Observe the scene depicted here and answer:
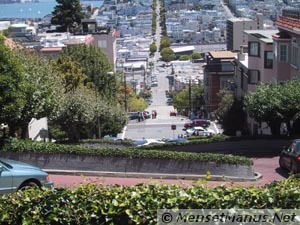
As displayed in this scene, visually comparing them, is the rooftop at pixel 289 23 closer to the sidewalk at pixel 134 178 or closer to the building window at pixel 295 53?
the building window at pixel 295 53

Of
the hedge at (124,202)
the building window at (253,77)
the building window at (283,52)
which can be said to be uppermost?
the hedge at (124,202)

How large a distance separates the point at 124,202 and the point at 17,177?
4.68 metres

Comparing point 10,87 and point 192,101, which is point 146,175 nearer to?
point 10,87

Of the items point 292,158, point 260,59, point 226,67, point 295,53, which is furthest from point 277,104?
point 226,67

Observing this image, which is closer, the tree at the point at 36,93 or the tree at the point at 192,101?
the tree at the point at 36,93

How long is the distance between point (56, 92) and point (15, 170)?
1393 centimetres

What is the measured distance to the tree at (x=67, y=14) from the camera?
247ft

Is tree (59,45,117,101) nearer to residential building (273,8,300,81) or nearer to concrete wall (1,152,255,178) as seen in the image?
residential building (273,8,300,81)

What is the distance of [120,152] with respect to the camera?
672 inches

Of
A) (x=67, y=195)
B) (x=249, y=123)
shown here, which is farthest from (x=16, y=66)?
(x=249, y=123)

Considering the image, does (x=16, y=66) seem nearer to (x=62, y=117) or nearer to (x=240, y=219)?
(x=62, y=117)

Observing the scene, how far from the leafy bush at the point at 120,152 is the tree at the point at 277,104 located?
624 cm

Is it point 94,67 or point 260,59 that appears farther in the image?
point 94,67

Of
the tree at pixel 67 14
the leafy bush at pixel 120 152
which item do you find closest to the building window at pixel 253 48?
the leafy bush at pixel 120 152
